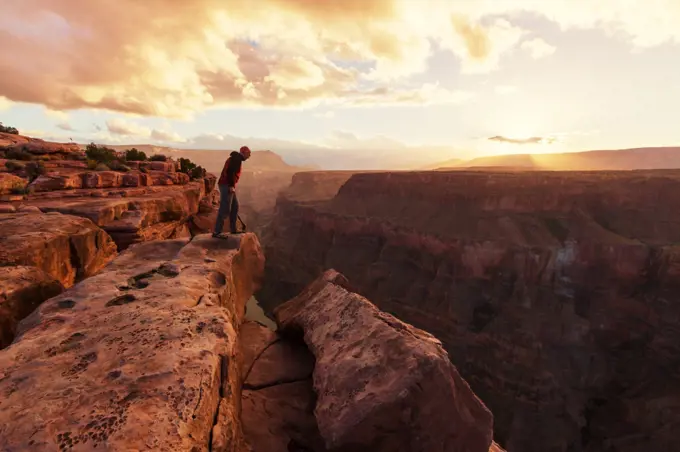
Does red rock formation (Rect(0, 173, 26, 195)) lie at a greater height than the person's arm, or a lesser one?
lesser

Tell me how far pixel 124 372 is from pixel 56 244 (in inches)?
216

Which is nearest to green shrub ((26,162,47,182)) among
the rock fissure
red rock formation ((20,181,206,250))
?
red rock formation ((20,181,206,250))

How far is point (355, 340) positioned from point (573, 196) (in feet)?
133

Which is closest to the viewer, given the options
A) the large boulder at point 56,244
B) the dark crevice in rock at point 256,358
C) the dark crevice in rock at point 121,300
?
the dark crevice in rock at point 121,300

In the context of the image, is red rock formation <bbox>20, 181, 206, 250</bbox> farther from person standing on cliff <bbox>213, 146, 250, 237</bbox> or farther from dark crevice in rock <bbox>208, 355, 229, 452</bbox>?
A: dark crevice in rock <bbox>208, 355, 229, 452</bbox>

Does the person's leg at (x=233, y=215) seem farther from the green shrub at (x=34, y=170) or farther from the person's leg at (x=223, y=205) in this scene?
the green shrub at (x=34, y=170)

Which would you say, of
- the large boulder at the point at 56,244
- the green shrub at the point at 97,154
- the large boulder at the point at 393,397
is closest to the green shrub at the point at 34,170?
the green shrub at the point at 97,154

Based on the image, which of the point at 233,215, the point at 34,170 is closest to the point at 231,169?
the point at 233,215

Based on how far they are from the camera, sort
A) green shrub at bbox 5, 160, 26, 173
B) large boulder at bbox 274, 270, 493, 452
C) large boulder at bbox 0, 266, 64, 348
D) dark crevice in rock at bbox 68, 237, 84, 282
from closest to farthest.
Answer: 1. large boulder at bbox 274, 270, 493, 452
2. large boulder at bbox 0, 266, 64, 348
3. dark crevice in rock at bbox 68, 237, 84, 282
4. green shrub at bbox 5, 160, 26, 173

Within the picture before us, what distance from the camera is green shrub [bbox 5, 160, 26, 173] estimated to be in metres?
12.3

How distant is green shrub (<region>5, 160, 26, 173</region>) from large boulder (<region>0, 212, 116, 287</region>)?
5.30 metres

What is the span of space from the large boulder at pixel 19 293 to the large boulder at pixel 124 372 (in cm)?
78

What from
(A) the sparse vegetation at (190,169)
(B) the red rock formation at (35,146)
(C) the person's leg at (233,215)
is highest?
(B) the red rock formation at (35,146)

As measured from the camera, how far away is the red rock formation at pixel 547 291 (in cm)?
2500
